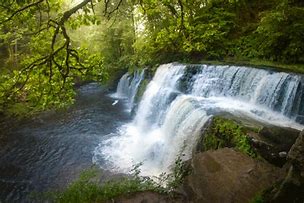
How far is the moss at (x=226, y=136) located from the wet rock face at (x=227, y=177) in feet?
2.61

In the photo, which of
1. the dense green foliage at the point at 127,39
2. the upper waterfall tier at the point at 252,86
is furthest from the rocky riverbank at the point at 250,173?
the dense green foliage at the point at 127,39

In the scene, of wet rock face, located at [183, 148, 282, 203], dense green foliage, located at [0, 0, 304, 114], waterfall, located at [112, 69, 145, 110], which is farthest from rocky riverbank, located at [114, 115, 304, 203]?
waterfall, located at [112, 69, 145, 110]

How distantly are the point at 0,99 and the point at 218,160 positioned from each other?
12.5ft

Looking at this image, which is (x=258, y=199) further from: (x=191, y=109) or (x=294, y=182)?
(x=191, y=109)

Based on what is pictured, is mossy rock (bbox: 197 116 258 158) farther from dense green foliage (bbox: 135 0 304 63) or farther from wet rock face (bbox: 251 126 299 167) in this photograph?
dense green foliage (bbox: 135 0 304 63)

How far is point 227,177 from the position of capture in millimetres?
4664

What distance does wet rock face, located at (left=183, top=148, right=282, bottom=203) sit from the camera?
14.3 feet

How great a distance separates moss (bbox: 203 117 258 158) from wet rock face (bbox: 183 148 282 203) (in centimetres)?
80

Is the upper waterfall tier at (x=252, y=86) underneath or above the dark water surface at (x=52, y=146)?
above

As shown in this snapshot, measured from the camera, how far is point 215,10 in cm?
1462

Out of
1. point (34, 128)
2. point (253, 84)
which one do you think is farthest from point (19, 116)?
point (253, 84)

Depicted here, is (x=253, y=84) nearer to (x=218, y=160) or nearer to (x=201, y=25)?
(x=218, y=160)

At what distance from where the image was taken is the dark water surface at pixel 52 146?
342 inches

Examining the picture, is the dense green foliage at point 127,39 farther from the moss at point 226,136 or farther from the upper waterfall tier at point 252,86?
the moss at point 226,136
